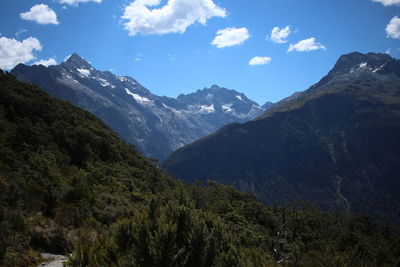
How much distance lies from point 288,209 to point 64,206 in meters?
80.9

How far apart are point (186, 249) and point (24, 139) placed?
38.1 meters

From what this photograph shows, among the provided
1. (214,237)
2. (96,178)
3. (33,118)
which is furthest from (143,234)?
(33,118)

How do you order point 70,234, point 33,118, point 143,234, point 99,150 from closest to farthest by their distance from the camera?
1. point 143,234
2. point 70,234
3. point 33,118
4. point 99,150

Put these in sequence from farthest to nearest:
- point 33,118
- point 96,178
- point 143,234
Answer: point 33,118, point 96,178, point 143,234

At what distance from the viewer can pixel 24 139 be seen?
137 feet

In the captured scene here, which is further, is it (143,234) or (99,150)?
(99,150)

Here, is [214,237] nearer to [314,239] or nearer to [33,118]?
[33,118]

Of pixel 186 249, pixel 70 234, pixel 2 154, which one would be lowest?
pixel 70 234

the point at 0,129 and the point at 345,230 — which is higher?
the point at 0,129

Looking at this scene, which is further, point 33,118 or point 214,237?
point 33,118

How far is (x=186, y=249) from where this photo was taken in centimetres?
1070

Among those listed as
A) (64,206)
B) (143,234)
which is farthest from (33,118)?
(143,234)

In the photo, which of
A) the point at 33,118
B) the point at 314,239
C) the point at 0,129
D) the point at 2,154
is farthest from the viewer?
the point at 314,239

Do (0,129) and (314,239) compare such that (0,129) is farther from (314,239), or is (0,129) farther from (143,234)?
(314,239)
